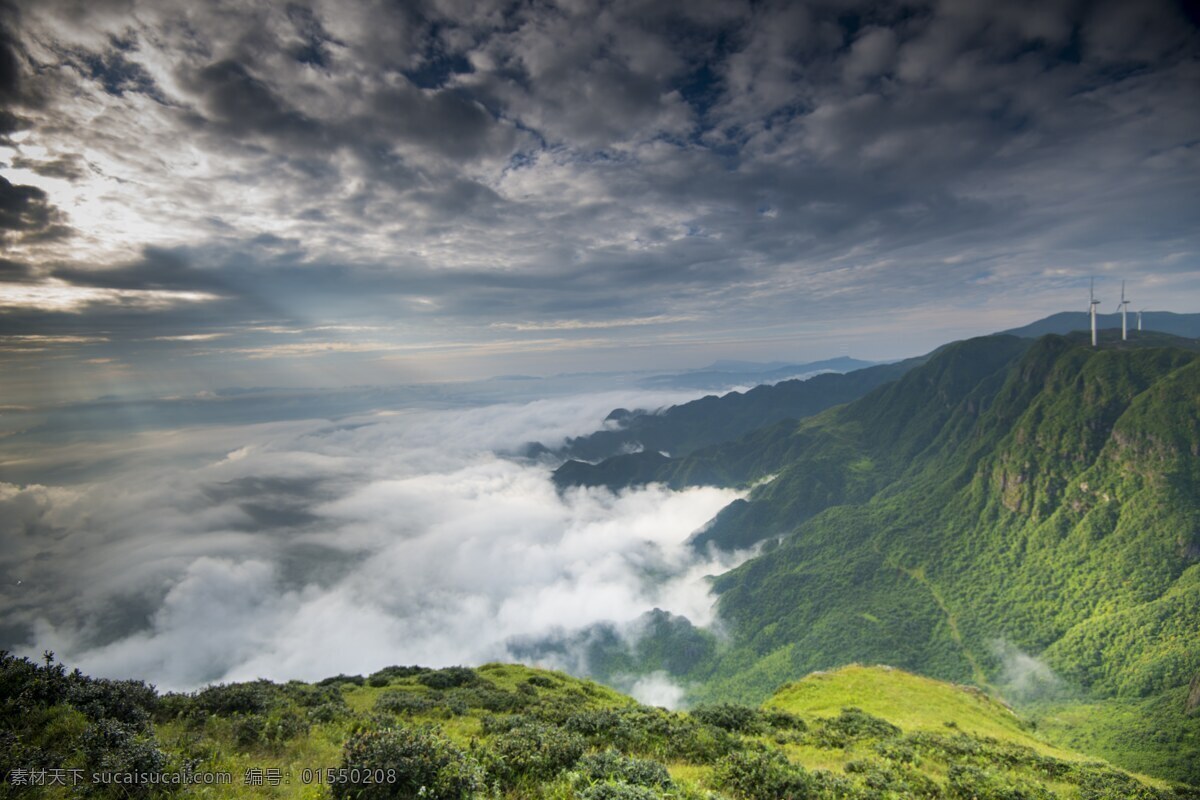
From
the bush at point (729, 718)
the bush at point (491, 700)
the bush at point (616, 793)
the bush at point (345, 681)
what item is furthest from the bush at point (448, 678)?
the bush at point (616, 793)

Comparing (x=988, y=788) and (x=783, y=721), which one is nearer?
(x=988, y=788)

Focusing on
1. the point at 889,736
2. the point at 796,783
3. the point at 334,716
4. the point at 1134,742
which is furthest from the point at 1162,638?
the point at 334,716

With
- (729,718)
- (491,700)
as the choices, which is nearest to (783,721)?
(729,718)

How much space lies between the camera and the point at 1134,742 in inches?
5428

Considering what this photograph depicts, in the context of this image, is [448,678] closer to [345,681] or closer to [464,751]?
[345,681]

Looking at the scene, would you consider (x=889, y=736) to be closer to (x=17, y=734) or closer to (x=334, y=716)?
(x=334, y=716)

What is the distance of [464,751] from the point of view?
48.5 feet

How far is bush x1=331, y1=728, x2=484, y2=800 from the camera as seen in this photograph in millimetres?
11453

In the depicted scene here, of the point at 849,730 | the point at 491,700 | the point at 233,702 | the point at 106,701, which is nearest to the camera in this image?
the point at 106,701

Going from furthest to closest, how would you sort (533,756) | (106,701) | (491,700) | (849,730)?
(849,730)
(491,700)
(106,701)
(533,756)

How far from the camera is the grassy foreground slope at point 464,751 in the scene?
12.0 metres

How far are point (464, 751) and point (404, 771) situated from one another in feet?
12.9

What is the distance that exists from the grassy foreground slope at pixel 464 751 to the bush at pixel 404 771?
4 centimetres

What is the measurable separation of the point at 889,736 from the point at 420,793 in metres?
34.7
